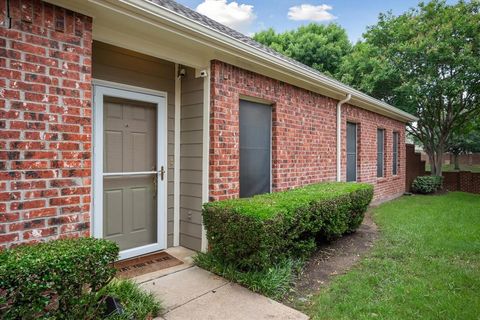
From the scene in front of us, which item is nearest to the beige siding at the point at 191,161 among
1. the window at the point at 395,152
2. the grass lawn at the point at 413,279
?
the grass lawn at the point at 413,279

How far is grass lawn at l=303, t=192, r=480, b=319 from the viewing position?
9.26ft

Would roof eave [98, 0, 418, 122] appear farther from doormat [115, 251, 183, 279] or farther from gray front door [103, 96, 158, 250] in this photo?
doormat [115, 251, 183, 279]

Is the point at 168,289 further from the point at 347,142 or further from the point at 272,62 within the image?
the point at 347,142

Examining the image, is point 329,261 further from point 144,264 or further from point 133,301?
point 133,301

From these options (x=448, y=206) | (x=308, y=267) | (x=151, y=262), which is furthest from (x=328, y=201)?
(x=448, y=206)

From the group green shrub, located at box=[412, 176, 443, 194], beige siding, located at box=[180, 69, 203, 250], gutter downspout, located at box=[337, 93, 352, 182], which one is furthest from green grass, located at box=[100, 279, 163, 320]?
green shrub, located at box=[412, 176, 443, 194]

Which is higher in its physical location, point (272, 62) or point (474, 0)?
point (474, 0)

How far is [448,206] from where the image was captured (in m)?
8.50

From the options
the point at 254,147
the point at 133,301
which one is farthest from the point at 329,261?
the point at 133,301

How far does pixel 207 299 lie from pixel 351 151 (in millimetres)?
6139

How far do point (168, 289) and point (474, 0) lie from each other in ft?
43.0

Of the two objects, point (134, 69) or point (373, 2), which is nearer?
point (134, 69)

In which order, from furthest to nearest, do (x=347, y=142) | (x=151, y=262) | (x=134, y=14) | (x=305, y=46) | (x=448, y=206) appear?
(x=305, y=46)
(x=448, y=206)
(x=347, y=142)
(x=151, y=262)
(x=134, y=14)

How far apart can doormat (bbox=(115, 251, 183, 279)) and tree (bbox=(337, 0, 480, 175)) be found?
10.6m
